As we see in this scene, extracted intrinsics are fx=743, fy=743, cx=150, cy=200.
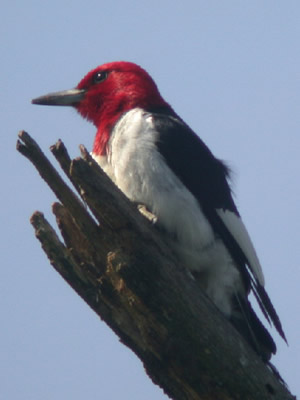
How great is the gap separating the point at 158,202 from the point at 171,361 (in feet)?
4.84

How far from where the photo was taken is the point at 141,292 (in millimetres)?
4379

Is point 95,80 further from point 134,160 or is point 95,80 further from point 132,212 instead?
point 132,212

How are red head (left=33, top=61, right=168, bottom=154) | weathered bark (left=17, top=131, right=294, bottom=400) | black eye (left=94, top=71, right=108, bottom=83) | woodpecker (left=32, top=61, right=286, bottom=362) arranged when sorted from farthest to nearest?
black eye (left=94, top=71, right=108, bottom=83), red head (left=33, top=61, right=168, bottom=154), woodpecker (left=32, top=61, right=286, bottom=362), weathered bark (left=17, top=131, right=294, bottom=400)

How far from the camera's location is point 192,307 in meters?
4.47

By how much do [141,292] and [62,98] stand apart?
3.26m

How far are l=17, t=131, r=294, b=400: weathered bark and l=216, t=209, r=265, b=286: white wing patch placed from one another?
1.19m

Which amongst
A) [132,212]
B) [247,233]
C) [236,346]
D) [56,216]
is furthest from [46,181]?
[247,233]

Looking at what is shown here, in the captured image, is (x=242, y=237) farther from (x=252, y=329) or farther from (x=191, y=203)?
(x=252, y=329)

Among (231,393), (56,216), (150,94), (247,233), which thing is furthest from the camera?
(150,94)

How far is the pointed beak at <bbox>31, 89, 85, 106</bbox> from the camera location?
7.09 metres

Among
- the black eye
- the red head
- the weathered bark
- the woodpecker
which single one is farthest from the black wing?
the weathered bark

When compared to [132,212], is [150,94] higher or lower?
higher

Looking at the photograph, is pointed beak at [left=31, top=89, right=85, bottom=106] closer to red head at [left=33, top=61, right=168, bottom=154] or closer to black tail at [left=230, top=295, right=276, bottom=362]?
red head at [left=33, top=61, right=168, bottom=154]

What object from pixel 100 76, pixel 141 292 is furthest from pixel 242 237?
pixel 100 76
